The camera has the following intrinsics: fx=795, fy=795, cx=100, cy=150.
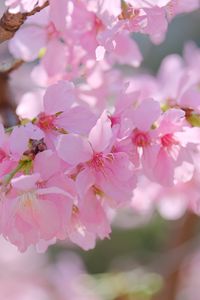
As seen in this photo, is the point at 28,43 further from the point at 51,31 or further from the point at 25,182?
the point at 25,182

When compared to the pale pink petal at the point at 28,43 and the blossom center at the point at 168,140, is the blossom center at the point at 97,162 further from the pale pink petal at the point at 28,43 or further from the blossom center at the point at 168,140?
the pale pink petal at the point at 28,43

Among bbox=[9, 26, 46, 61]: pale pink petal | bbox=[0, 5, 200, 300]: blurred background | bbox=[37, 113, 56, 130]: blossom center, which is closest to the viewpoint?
bbox=[37, 113, 56, 130]: blossom center

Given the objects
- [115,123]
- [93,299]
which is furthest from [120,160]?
[93,299]

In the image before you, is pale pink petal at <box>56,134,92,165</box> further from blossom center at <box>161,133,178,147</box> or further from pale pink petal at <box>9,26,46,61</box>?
pale pink petal at <box>9,26,46,61</box>

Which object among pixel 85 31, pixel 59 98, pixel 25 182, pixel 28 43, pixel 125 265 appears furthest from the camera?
pixel 125 265

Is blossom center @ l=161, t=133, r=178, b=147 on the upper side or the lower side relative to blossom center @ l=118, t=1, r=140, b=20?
lower

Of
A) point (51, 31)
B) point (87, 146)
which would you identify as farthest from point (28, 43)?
point (87, 146)

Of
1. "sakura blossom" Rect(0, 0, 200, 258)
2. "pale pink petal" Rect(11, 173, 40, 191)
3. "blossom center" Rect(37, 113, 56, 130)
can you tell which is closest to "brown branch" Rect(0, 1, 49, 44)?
"sakura blossom" Rect(0, 0, 200, 258)

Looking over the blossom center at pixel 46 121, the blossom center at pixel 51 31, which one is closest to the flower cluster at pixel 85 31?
the blossom center at pixel 51 31

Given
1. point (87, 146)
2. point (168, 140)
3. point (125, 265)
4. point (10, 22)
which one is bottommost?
point (125, 265)
